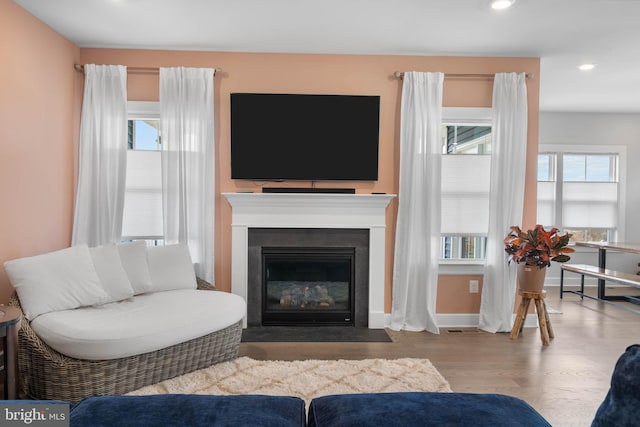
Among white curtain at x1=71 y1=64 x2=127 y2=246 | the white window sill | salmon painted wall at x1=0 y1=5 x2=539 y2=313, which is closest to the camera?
salmon painted wall at x1=0 y1=5 x2=539 y2=313

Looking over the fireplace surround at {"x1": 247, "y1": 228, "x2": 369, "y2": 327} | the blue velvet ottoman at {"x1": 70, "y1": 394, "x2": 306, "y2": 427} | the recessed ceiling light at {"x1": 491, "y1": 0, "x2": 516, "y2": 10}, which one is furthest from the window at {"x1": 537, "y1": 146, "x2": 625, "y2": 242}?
the blue velvet ottoman at {"x1": 70, "y1": 394, "x2": 306, "y2": 427}

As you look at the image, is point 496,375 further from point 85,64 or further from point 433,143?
point 85,64

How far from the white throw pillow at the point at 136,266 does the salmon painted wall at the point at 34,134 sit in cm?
72

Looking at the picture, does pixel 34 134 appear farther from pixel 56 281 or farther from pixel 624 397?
pixel 624 397

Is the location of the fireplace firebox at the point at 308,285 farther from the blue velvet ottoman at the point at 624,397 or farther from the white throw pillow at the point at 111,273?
the blue velvet ottoman at the point at 624,397

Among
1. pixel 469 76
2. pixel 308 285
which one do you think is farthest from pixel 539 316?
pixel 469 76

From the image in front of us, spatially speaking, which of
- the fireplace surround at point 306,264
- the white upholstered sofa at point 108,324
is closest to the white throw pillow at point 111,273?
the white upholstered sofa at point 108,324

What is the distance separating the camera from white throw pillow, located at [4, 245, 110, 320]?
8.08 ft

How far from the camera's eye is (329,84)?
385 cm

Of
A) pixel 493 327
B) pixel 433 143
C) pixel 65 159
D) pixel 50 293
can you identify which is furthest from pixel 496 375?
pixel 65 159

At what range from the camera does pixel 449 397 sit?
1392mm

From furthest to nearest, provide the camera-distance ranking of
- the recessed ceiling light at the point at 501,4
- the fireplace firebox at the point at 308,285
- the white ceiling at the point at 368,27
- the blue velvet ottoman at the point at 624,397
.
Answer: the fireplace firebox at the point at 308,285 → the white ceiling at the point at 368,27 → the recessed ceiling light at the point at 501,4 → the blue velvet ottoman at the point at 624,397

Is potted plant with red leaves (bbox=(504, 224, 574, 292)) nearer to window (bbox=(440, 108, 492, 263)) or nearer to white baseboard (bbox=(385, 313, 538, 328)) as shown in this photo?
window (bbox=(440, 108, 492, 263))

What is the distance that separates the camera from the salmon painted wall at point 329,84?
12.4ft
